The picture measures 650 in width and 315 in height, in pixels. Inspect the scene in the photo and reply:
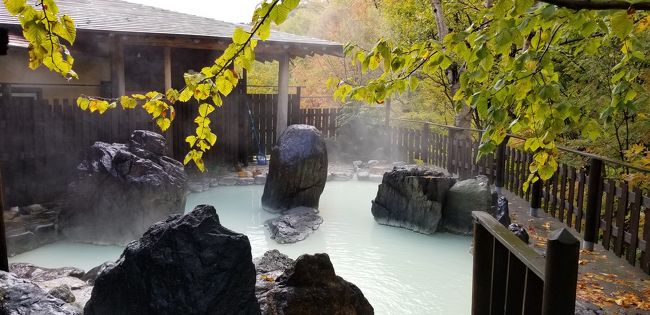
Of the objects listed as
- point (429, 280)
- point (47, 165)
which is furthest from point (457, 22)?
point (47, 165)

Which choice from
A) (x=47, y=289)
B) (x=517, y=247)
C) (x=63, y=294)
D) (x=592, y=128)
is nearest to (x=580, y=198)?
(x=592, y=128)

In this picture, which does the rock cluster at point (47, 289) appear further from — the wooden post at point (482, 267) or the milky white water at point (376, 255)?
the wooden post at point (482, 267)

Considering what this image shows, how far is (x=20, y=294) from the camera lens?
3182 mm

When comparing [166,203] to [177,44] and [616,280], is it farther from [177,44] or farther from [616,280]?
[616,280]

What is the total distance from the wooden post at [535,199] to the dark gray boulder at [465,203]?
665mm

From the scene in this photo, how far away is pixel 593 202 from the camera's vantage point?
5605 mm

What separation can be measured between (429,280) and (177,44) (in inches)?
300

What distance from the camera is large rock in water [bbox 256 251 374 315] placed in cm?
365

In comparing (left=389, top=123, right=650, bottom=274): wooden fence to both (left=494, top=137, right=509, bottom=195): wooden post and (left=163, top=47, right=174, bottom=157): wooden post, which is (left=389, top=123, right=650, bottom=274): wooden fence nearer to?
(left=494, top=137, right=509, bottom=195): wooden post

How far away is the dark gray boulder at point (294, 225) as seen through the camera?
6971mm

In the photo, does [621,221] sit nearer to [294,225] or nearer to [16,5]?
[294,225]

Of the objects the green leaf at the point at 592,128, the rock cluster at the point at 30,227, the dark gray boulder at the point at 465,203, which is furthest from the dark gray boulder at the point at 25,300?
the dark gray boulder at the point at 465,203

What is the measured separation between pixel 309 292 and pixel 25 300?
201 cm

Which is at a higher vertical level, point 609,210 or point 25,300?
point 609,210
